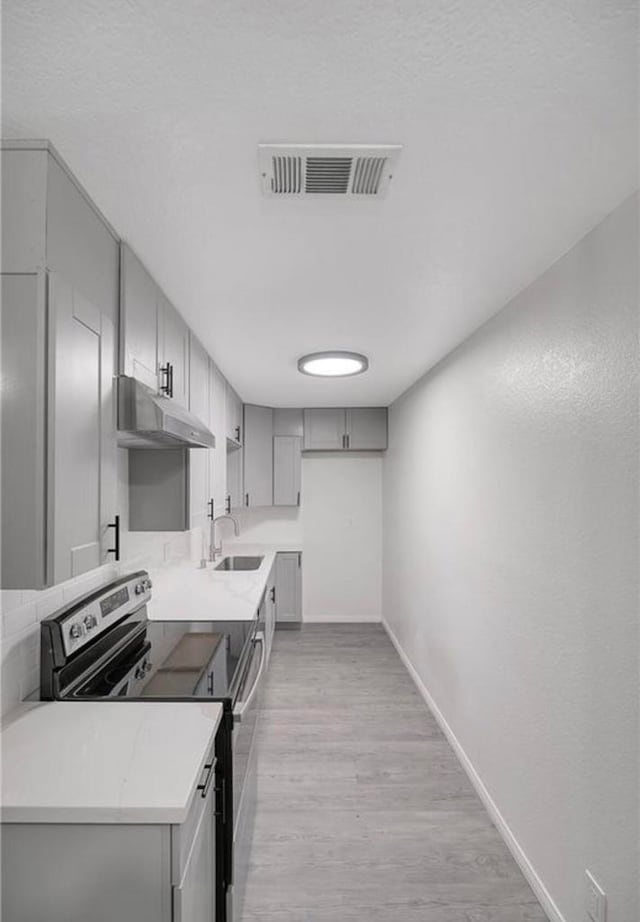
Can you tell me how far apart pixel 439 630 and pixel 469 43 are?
325 centimetres

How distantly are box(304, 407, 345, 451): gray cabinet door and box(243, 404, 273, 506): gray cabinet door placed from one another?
16.5 inches

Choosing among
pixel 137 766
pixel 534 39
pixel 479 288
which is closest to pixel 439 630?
pixel 479 288

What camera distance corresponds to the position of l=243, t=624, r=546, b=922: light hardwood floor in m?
1.98

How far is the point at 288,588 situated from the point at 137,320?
4.35 meters

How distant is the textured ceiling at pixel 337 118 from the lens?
90 cm

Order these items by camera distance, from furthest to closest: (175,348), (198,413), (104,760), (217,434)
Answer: (217,434), (198,413), (175,348), (104,760)

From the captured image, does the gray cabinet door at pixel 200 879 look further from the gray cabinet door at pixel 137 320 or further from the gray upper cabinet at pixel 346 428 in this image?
the gray upper cabinet at pixel 346 428

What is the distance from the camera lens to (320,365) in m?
3.26

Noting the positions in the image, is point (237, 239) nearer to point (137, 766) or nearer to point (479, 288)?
point (479, 288)

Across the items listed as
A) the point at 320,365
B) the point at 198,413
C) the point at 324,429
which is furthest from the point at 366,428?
the point at 198,413

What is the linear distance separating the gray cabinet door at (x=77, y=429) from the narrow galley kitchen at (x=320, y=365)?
1 centimetres

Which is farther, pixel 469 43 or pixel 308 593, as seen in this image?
pixel 308 593

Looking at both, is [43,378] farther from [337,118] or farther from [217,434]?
[217,434]

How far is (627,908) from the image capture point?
1.45 m
